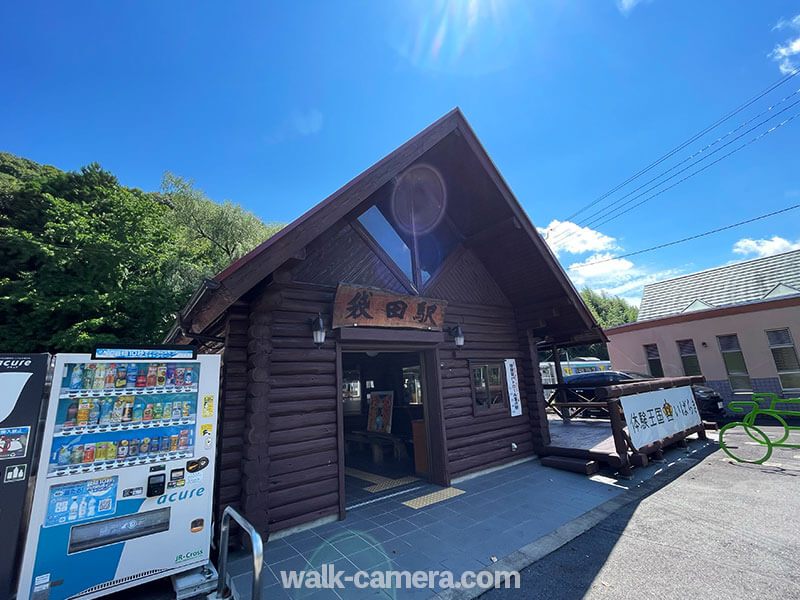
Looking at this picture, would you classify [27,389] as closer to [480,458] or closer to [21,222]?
[480,458]

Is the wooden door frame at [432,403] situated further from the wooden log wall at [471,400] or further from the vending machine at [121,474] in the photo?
the vending machine at [121,474]

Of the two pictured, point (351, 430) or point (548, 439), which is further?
point (351, 430)

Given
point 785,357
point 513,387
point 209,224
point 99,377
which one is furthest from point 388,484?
point 209,224

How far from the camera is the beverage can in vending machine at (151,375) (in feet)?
12.0

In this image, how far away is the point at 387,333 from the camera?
628 cm

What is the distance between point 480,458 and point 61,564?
21.9ft

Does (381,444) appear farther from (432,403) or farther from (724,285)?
(724,285)

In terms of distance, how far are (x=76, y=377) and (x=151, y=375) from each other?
0.60m

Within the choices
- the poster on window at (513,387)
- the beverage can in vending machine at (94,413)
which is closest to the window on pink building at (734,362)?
the poster on window at (513,387)

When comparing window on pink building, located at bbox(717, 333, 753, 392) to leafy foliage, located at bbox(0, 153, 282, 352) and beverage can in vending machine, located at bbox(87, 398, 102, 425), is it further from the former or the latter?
leafy foliage, located at bbox(0, 153, 282, 352)

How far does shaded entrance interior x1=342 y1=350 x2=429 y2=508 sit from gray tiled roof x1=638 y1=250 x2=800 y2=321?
15.1 meters

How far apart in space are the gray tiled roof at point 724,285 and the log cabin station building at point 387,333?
11.3 metres

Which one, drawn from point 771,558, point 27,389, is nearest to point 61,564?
point 27,389

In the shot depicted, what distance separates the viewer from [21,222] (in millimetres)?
17531
